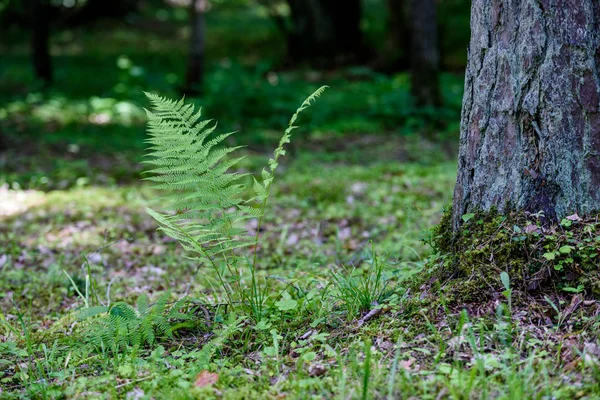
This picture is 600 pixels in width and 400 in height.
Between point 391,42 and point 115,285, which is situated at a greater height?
point 391,42

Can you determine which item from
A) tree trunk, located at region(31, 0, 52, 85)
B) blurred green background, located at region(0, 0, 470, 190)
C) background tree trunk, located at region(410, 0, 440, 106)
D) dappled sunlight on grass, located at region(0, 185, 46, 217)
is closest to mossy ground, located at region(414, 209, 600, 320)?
dappled sunlight on grass, located at region(0, 185, 46, 217)

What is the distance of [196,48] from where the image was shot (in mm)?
11414

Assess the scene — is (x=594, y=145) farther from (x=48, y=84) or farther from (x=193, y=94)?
(x=48, y=84)

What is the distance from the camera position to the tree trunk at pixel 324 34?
15.8 m

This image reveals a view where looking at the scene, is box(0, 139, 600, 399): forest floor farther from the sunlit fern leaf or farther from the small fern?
the sunlit fern leaf

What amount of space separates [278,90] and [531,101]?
354 inches

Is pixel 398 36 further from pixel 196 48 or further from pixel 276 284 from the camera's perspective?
pixel 276 284

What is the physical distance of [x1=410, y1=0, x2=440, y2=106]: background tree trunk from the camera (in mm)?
9453

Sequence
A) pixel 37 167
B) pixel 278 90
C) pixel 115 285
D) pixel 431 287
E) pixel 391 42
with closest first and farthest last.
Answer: pixel 431 287, pixel 115 285, pixel 37 167, pixel 278 90, pixel 391 42

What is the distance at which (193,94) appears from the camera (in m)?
11.3

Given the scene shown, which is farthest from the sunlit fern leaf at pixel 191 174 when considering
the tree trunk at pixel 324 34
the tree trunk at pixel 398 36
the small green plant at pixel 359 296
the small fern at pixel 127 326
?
the tree trunk at pixel 324 34

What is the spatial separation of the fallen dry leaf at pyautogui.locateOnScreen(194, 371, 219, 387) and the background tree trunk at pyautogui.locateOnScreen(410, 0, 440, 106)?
8.35 m

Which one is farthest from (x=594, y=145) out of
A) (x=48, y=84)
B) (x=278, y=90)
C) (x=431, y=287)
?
(x=48, y=84)

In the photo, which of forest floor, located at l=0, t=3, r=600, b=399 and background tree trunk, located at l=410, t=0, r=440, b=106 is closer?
forest floor, located at l=0, t=3, r=600, b=399
